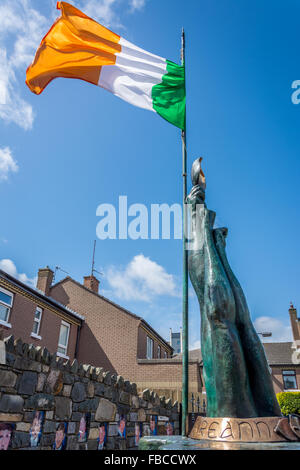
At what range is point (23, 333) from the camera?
14500mm

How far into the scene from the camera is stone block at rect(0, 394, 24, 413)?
193 inches

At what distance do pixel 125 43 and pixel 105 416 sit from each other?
786 cm

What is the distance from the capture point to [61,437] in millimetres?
6035

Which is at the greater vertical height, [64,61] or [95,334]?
[64,61]

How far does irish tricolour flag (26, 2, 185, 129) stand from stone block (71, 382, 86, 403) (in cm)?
552

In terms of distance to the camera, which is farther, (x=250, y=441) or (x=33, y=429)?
(x=33, y=429)

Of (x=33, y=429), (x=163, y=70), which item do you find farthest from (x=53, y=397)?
(x=163, y=70)

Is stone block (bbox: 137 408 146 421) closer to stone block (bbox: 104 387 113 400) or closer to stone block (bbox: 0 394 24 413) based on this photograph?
stone block (bbox: 104 387 113 400)

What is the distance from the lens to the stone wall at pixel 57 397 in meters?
5.07

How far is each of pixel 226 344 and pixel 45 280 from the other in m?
18.5

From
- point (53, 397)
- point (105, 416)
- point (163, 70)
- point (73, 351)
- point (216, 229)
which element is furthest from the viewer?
point (73, 351)

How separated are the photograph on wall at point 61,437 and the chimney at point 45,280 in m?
15.4

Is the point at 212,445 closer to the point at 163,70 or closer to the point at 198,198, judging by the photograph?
the point at 198,198

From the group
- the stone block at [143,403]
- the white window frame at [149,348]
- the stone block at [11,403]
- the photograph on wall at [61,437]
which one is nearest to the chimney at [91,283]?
the white window frame at [149,348]
